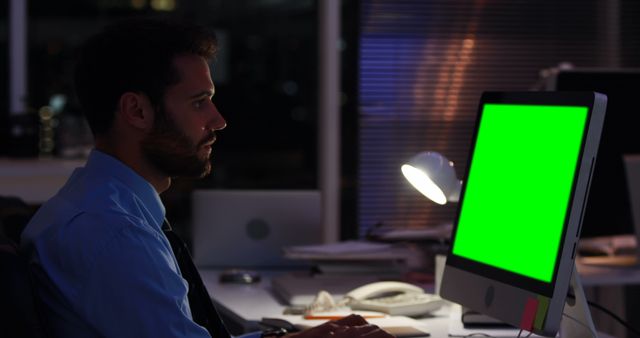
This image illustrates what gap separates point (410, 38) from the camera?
5352 millimetres

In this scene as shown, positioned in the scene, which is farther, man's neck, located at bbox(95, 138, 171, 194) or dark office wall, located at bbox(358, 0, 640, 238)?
dark office wall, located at bbox(358, 0, 640, 238)

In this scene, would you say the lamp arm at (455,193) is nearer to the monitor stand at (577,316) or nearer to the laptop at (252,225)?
the monitor stand at (577,316)

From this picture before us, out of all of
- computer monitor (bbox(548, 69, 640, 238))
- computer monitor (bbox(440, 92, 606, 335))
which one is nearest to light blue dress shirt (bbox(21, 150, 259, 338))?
computer monitor (bbox(440, 92, 606, 335))

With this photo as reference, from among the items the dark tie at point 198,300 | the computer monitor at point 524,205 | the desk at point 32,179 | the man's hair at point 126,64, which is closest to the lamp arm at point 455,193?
the computer monitor at point 524,205

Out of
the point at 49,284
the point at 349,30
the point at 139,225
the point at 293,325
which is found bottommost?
the point at 293,325

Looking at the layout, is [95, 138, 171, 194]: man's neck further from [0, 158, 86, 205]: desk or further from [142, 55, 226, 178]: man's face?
[0, 158, 86, 205]: desk

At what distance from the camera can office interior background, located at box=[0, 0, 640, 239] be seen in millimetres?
5328

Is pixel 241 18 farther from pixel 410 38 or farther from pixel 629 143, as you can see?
pixel 629 143

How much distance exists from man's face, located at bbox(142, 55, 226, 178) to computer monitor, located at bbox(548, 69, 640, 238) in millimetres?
1756

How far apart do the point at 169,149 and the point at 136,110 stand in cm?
9

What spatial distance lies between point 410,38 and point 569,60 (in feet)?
2.82

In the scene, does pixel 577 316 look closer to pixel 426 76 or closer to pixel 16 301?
pixel 16 301

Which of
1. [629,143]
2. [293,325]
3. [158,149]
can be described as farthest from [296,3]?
[158,149]

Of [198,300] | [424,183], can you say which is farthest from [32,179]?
[198,300]
